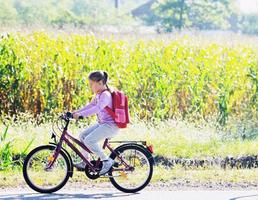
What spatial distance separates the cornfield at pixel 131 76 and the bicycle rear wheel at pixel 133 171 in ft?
16.1

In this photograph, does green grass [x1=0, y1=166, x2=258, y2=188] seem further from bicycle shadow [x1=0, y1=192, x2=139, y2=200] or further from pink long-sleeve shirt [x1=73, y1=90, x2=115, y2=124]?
pink long-sleeve shirt [x1=73, y1=90, x2=115, y2=124]

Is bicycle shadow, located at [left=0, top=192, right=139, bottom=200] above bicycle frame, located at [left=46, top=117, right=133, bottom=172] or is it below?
below

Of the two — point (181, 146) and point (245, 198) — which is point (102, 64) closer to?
point (181, 146)

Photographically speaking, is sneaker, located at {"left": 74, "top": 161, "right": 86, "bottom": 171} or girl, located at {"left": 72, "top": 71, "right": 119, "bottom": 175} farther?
sneaker, located at {"left": 74, "top": 161, "right": 86, "bottom": 171}

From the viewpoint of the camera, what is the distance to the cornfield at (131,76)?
13.8m

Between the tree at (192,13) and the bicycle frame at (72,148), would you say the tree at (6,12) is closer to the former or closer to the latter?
the tree at (192,13)

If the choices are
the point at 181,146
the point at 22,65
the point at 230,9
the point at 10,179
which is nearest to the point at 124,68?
the point at 22,65

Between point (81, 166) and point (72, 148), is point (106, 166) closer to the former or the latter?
point (81, 166)

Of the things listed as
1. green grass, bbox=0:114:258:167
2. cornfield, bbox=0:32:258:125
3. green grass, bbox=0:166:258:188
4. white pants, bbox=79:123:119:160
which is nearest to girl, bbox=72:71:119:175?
white pants, bbox=79:123:119:160

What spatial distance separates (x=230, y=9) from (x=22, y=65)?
4249cm

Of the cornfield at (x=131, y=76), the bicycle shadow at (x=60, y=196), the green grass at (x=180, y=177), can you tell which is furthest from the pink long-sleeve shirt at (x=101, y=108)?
the cornfield at (x=131, y=76)

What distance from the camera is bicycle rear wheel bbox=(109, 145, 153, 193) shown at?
28.2 feet

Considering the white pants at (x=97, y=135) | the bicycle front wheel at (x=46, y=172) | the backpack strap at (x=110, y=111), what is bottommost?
the bicycle front wheel at (x=46, y=172)

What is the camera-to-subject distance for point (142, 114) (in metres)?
13.9
